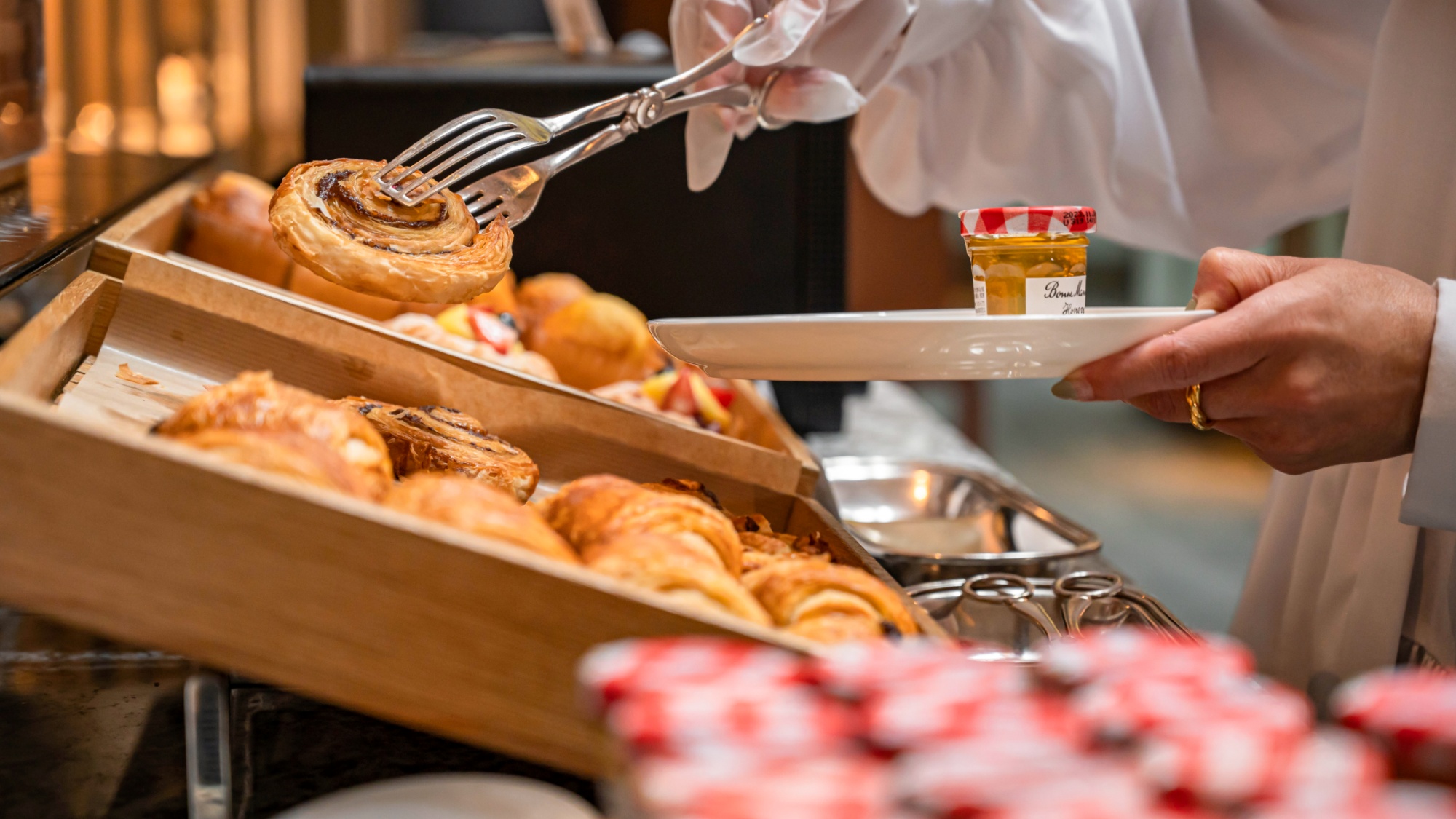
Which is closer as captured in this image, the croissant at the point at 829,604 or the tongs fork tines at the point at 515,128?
the croissant at the point at 829,604

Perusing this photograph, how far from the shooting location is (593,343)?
1799 millimetres

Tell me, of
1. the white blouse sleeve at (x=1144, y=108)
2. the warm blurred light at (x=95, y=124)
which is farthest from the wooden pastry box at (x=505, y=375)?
the warm blurred light at (x=95, y=124)

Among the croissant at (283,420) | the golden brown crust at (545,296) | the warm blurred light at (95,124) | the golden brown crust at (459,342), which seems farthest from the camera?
the warm blurred light at (95,124)

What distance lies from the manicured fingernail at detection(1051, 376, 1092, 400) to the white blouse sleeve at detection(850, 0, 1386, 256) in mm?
689

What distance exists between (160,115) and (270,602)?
540 centimetres

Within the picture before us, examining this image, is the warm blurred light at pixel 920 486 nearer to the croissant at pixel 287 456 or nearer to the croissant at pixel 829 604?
the croissant at pixel 829 604

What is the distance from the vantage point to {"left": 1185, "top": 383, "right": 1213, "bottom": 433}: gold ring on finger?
93 centimetres

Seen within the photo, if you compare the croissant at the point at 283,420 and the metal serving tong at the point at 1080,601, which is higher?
the croissant at the point at 283,420

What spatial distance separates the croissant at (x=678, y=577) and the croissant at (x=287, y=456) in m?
0.14

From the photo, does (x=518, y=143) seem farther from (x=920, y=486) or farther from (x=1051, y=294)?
(x=920, y=486)

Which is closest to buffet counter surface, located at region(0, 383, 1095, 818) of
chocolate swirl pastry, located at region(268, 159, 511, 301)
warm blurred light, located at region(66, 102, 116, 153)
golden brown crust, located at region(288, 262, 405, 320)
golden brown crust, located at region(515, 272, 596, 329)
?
chocolate swirl pastry, located at region(268, 159, 511, 301)

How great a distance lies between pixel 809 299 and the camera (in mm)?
2145

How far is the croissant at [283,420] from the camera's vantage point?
639 millimetres

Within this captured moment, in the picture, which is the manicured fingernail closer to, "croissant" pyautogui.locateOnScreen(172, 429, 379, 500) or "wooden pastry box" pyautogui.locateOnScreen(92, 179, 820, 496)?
"wooden pastry box" pyautogui.locateOnScreen(92, 179, 820, 496)
